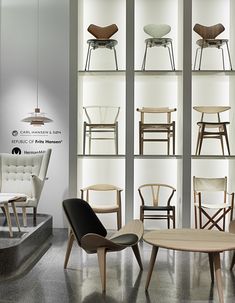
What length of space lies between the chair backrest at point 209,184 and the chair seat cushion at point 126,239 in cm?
216

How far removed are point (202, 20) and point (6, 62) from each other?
349 cm

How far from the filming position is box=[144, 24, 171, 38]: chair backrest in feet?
19.1

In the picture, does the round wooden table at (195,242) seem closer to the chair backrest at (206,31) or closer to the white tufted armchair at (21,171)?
the white tufted armchair at (21,171)

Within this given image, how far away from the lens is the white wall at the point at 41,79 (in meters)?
6.68

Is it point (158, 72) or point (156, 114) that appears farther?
point (156, 114)

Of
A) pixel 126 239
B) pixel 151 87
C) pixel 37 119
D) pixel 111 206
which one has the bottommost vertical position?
pixel 126 239

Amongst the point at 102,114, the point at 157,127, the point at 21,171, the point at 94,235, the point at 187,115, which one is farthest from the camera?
the point at 102,114

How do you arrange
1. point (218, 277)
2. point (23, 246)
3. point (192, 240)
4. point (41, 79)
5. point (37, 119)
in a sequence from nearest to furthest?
point (218, 277)
point (192, 240)
point (23, 246)
point (37, 119)
point (41, 79)

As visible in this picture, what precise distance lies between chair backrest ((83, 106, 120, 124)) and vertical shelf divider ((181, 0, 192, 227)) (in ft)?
4.30

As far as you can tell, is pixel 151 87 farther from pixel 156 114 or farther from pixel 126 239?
pixel 126 239

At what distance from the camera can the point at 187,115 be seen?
569 cm

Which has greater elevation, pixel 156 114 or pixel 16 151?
pixel 156 114

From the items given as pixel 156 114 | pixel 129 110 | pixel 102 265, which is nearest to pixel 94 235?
pixel 102 265

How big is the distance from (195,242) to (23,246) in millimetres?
2087
